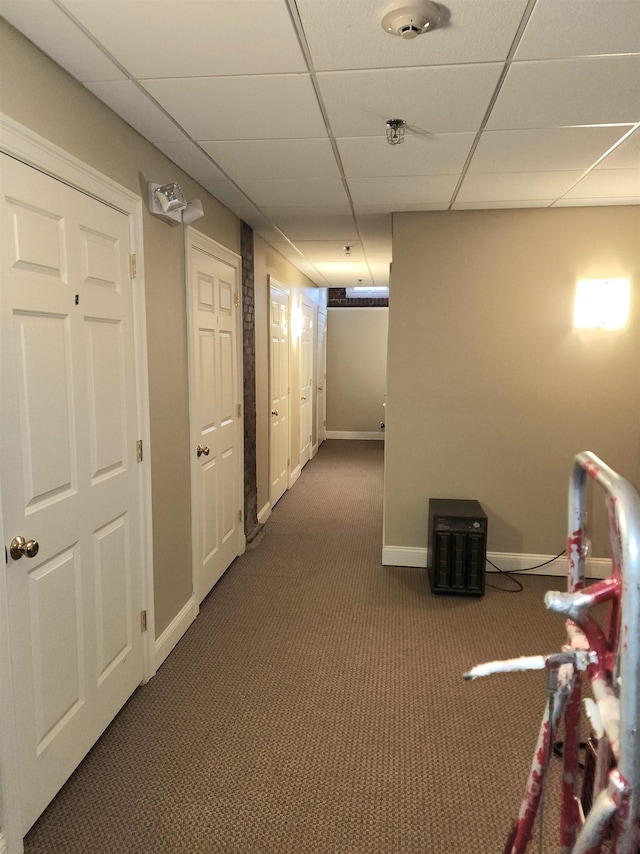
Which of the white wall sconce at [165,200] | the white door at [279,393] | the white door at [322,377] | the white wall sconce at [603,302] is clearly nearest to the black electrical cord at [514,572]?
the white wall sconce at [603,302]

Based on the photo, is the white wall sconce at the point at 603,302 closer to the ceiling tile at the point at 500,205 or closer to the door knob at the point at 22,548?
the ceiling tile at the point at 500,205

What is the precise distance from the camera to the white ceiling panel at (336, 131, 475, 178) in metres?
2.33

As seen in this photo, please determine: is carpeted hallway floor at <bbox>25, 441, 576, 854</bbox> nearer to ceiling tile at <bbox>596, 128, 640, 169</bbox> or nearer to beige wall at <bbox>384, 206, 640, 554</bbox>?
beige wall at <bbox>384, 206, 640, 554</bbox>

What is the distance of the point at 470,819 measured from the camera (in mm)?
1833

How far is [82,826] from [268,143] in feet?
8.60

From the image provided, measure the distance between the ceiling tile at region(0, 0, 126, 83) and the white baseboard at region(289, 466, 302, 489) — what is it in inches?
182

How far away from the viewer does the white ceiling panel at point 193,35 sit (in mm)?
1444

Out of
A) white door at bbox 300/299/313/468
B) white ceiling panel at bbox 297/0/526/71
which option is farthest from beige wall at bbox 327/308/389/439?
white ceiling panel at bbox 297/0/526/71

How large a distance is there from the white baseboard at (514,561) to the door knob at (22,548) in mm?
2666

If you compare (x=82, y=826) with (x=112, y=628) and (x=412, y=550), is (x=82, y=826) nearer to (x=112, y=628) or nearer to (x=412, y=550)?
(x=112, y=628)

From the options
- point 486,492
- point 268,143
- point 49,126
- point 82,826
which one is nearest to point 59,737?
point 82,826

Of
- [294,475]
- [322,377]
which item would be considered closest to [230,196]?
[294,475]

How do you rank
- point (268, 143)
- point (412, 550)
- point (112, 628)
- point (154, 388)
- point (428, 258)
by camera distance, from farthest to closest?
point (412, 550)
point (428, 258)
point (154, 388)
point (268, 143)
point (112, 628)

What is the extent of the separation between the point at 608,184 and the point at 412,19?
2028 millimetres
